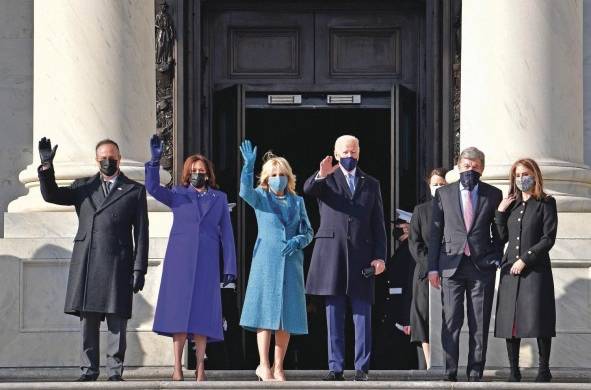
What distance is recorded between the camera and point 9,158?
25297mm

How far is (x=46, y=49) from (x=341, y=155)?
4.57 metres

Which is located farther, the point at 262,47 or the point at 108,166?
the point at 262,47

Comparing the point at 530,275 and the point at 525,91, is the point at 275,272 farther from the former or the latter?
the point at 525,91

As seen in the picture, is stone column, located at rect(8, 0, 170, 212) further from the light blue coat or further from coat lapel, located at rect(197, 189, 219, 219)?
the light blue coat

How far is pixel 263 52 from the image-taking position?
89.7 ft

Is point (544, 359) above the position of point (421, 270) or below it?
below

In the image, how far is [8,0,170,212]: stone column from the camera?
21.9m

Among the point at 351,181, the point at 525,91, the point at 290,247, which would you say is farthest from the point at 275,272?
the point at 525,91

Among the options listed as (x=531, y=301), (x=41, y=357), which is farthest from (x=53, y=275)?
(x=531, y=301)

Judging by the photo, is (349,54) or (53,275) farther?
(349,54)

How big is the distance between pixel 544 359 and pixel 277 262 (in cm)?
299

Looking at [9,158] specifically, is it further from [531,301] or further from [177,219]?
[531,301]

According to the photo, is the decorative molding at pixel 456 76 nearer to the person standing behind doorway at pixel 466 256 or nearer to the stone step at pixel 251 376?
the stone step at pixel 251 376

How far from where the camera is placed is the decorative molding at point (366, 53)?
27281 millimetres
